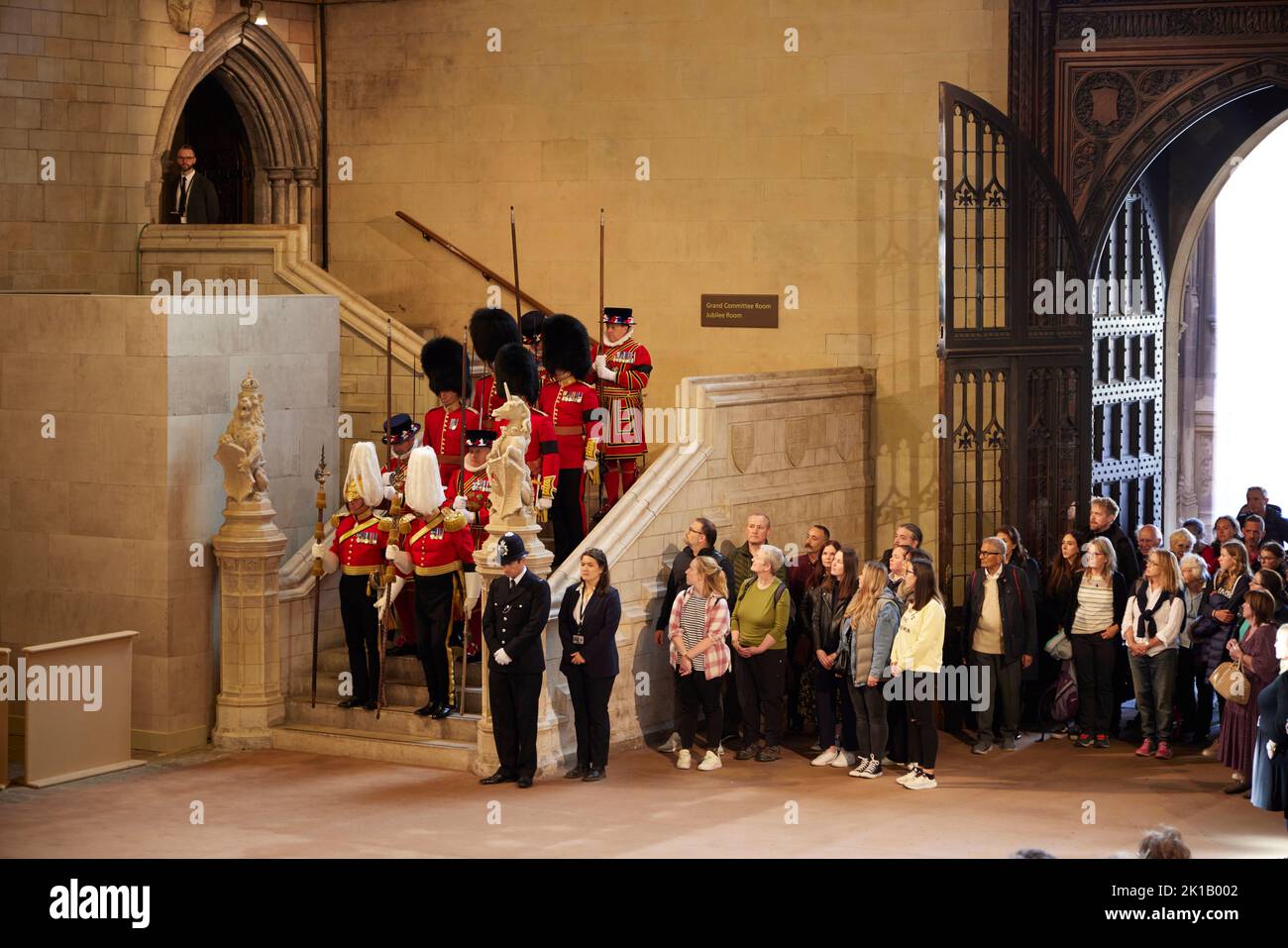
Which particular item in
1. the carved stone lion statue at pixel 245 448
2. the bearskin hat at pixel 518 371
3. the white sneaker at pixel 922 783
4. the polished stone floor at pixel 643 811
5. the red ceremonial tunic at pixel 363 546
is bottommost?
the polished stone floor at pixel 643 811

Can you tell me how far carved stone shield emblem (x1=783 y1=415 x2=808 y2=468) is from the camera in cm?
1517

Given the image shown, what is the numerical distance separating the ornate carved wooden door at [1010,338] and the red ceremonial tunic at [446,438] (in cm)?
355

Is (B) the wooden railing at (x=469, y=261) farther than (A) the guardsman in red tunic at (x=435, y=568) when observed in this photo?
Yes

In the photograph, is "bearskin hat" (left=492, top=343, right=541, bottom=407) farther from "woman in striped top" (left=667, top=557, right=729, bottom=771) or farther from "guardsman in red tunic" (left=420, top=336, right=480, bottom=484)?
"woman in striped top" (left=667, top=557, right=729, bottom=771)

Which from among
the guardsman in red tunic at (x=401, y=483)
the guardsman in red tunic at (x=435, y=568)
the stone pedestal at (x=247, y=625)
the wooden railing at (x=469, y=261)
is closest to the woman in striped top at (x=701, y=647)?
the guardsman in red tunic at (x=435, y=568)

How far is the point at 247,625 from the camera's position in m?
13.6

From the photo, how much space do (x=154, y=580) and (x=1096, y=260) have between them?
812 cm

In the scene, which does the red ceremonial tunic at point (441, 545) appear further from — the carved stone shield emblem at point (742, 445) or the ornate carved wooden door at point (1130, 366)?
the ornate carved wooden door at point (1130, 366)

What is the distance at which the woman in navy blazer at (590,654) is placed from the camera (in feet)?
40.4

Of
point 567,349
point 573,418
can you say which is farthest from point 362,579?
point 567,349

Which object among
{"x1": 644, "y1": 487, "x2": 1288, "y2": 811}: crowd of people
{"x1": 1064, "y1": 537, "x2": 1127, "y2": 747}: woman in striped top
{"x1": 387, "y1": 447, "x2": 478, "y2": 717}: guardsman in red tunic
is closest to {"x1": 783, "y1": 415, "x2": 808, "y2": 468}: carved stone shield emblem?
{"x1": 644, "y1": 487, "x2": 1288, "y2": 811}: crowd of people

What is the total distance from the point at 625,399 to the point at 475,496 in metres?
1.67

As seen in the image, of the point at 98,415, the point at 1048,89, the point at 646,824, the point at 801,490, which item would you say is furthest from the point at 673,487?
the point at 1048,89

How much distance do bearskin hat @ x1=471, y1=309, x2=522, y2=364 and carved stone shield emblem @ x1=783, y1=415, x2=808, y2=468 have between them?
2.20 metres
